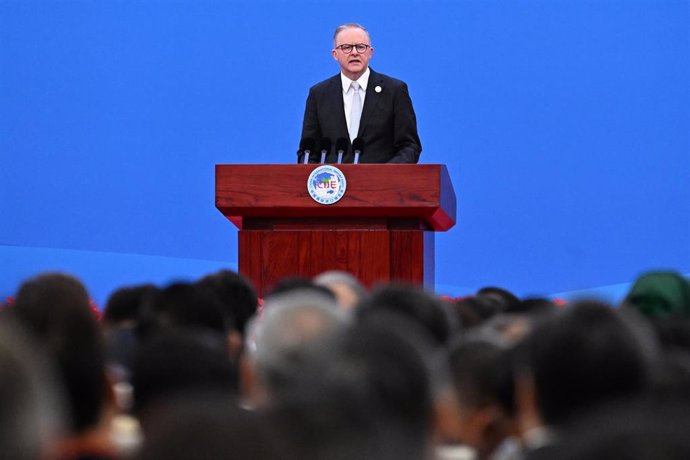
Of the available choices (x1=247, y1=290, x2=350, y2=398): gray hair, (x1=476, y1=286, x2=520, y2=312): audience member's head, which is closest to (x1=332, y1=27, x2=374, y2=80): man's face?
(x1=476, y1=286, x2=520, y2=312): audience member's head

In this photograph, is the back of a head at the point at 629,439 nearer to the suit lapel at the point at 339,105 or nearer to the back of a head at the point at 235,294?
the back of a head at the point at 235,294

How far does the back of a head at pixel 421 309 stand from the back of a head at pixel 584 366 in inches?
21.1

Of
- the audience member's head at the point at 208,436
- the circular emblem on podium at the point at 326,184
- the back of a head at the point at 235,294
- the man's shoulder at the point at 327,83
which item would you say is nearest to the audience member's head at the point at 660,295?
the back of a head at the point at 235,294

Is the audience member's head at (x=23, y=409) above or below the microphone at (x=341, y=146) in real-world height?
below

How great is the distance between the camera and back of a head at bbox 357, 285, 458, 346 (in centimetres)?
183

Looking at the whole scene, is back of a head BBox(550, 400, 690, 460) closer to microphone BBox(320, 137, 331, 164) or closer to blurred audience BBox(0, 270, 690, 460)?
blurred audience BBox(0, 270, 690, 460)

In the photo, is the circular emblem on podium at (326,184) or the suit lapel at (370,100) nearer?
the circular emblem on podium at (326,184)

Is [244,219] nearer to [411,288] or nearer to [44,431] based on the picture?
[411,288]

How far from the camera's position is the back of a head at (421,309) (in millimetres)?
1833

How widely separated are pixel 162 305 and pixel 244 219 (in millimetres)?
2336

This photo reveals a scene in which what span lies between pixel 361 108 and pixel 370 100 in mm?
57

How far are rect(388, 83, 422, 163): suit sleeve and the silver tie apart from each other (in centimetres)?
17

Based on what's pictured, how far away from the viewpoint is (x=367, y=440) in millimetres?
876

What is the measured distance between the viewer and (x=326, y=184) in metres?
4.08
